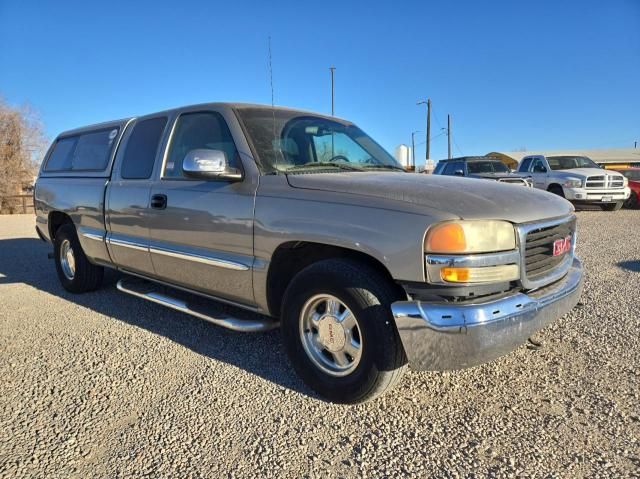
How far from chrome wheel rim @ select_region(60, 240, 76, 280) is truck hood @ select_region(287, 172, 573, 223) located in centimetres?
361

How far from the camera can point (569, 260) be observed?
10.1 ft

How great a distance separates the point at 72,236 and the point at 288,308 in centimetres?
A: 353

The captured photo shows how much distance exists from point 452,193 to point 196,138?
2.18m

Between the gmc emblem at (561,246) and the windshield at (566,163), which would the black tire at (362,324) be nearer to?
the gmc emblem at (561,246)

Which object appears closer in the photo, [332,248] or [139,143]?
[332,248]

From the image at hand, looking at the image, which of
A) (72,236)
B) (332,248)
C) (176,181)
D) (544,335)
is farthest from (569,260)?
(72,236)

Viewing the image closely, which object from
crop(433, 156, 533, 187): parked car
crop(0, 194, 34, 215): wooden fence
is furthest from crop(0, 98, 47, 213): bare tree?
crop(433, 156, 533, 187): parked car

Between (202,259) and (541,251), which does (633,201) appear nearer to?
(541,251)

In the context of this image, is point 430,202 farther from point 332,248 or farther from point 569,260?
point 569,260

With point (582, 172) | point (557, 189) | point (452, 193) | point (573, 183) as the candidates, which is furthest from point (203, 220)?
point (557, 189)

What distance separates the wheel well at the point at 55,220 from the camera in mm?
5355

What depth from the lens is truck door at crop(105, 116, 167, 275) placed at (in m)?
3.91

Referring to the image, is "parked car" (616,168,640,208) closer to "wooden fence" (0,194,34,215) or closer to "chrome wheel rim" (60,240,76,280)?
"chrome wheel rim" (60,240,76,280)

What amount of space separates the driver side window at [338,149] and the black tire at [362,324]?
116 cm
